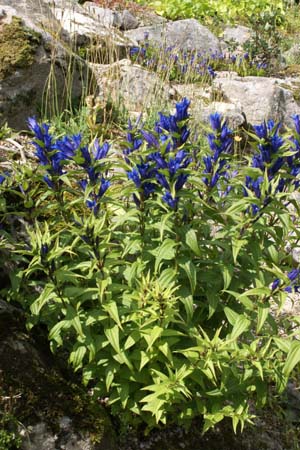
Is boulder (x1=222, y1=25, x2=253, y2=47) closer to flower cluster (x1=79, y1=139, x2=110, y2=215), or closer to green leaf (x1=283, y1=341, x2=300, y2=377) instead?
flower cluster (x1=79, y1=139, x2=110, y2=215)

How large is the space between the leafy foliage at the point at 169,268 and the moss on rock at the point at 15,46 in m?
2.39

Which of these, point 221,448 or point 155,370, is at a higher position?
point 155,370

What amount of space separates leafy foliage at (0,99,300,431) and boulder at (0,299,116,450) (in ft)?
0.56

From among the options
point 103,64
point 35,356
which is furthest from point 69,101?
point 35,356

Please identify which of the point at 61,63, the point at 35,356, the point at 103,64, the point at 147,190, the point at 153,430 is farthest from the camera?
the point at 103,64

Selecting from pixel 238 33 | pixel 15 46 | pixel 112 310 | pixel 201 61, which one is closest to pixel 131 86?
pixel 15 46

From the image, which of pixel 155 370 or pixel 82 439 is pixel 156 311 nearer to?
pixel 155 370

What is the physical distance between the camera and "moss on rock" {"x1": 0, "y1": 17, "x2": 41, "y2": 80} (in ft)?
16.1

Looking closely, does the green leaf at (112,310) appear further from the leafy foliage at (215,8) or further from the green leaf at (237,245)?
the leafy foliage at (215,8)

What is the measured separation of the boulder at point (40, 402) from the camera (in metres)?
2.76

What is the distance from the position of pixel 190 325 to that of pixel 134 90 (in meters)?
4.44

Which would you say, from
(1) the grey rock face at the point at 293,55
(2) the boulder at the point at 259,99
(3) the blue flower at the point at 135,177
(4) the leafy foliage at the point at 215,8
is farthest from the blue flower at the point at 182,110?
(4) the leafy foliage at the point at 215,8

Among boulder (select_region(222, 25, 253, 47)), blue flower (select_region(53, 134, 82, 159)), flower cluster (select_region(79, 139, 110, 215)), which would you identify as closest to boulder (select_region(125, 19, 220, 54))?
boulder (select_region(222, 25, 253, 47))

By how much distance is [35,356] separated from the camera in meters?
3.08
